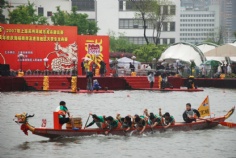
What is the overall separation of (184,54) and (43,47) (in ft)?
65.1

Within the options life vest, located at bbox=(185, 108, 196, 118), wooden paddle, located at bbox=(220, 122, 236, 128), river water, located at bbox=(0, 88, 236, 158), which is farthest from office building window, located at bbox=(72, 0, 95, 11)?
life vest, located at bbox=(185, 108, 196, 118)

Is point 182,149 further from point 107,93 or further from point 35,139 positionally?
point 107,93

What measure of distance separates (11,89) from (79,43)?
37.2ft

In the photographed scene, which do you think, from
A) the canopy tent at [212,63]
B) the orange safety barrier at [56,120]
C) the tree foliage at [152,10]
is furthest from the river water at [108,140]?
the tree foliage at [152,10]

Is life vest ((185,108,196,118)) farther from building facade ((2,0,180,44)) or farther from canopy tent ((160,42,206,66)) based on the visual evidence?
building facade ((2,0,180,44))

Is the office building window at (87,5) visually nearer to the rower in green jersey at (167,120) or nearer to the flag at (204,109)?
the flag at (204,109)

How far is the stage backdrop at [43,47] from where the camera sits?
6662cm

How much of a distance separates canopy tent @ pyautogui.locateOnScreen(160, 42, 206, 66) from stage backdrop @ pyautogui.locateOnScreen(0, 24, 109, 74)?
1409cm

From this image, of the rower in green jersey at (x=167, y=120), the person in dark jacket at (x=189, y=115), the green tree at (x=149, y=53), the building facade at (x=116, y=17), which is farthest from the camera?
the building facade at (x=116, y=17)

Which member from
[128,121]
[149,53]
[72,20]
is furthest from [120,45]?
[128,121]

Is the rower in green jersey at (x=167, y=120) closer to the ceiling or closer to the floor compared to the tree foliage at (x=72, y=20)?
closer to the floor

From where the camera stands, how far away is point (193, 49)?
82312 mm

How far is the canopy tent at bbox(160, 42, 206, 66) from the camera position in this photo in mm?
81625

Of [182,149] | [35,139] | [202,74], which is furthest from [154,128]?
[202,74]
